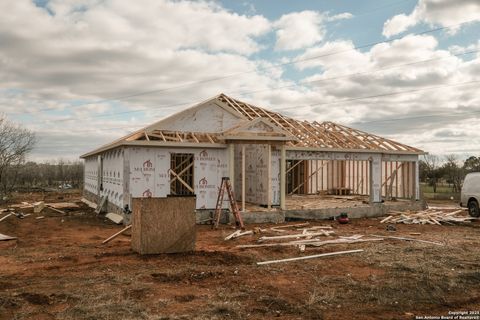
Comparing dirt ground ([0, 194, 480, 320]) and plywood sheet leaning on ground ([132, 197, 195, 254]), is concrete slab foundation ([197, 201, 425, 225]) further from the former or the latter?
plywood sheet leaning on ground ([132, 197, 195, 254])

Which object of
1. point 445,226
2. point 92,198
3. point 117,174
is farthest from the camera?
point 92,198

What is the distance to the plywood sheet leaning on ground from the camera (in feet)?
32.1

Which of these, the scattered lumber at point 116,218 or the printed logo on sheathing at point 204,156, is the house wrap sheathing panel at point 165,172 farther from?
the scattered lumber at point 116,218

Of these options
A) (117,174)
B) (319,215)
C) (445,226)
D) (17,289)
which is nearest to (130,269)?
(17,289)

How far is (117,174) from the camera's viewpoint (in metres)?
17.7

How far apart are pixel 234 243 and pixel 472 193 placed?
11975mm

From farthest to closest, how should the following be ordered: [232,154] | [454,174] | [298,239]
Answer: [454,174] → [232,154] → [298,239]

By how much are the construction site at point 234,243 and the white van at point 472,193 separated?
59 cm

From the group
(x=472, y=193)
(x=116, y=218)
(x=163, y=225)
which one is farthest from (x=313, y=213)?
(x=163, y=225)

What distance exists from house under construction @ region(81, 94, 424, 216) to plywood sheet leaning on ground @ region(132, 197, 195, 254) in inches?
152

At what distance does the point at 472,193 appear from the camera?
59.5ft

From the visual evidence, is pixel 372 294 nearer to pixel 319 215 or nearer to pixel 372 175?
pixel 319 215

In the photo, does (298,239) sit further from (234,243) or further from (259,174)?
(259,174)

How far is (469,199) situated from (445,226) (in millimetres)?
2931
